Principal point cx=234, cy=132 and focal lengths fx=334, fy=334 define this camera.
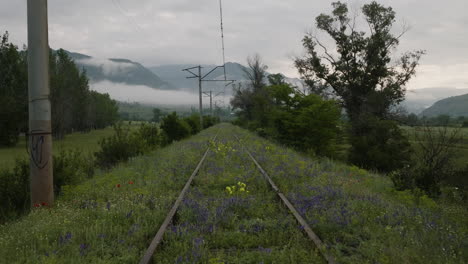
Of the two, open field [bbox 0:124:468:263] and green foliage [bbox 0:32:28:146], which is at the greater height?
green foliage [bbox 0:32:28:146]

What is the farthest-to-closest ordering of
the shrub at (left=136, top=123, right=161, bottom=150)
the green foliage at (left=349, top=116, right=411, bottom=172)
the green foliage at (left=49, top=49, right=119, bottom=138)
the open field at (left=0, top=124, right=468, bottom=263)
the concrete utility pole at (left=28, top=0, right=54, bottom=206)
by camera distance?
the green foliage at (left=49, top=49, right=119, bottom=138) < the green foliage at (left=349, top=116, right=411, bottom=172) < the shrub at (left=136, top=123, right=161, bottom=150) < the concrete utility pole at (left=28, top=0, right=54, bottom=206) < the open field at (left=0, top=124, right=468, bottom=263)

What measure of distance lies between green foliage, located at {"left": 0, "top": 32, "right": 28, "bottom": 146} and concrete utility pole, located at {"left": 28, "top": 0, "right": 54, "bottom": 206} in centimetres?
4140

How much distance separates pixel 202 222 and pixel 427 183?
6453 mm

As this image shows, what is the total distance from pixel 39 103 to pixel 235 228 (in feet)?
13.6

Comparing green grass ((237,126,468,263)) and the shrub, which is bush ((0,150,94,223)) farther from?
the shrub

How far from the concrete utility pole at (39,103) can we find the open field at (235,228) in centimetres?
56

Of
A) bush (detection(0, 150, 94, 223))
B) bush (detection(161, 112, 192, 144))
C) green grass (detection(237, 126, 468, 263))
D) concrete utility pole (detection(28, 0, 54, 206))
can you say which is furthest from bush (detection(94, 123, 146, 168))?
bush (detection(161, 112, 192, 144))

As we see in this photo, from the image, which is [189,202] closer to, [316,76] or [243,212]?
[243,212]

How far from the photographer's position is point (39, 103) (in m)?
5.96

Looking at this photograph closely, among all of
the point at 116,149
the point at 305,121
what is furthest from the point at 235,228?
the point at 305,121

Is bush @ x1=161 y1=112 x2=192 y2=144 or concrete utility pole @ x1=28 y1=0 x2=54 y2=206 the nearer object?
concrete utility pole @ x1=28 y1=0 x2=54 y2=206

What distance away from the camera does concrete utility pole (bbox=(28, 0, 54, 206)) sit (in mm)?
5887

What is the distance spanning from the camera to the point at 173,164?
11688 mm

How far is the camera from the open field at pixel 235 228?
3947mm
